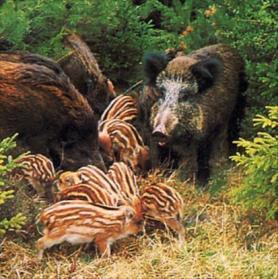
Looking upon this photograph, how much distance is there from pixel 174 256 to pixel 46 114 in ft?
5.21

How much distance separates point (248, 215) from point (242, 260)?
0.69 metres

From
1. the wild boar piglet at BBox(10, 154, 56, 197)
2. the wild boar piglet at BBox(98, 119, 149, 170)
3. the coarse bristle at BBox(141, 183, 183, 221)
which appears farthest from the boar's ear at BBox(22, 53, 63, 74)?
the coarse bristle at BBox(141, 183, 183, 221)

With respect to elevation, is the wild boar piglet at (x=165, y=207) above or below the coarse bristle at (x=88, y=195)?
below

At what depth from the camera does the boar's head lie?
6617mm

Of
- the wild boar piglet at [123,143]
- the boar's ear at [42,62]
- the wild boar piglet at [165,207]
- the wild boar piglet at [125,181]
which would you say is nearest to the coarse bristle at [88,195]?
the wild boar piglet at [125,181]

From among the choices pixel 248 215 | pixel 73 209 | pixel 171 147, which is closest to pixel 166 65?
pixel 171 147

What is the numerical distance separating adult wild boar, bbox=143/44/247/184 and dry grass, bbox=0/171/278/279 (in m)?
0.91

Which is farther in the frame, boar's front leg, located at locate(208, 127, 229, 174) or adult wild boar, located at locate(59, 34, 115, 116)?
adult wild boar, located at locate(59, 34, 115, 116)

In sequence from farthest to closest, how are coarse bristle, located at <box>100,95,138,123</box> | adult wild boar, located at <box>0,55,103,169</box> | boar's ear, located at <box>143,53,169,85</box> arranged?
coarse bristle, located at <box>100,95,138,123</box>
boar's ear, located at <box>143,53,169,85</box>
adult wild boar, located at <box>0,55,103,169</box>

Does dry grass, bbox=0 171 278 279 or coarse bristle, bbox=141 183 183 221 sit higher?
coarse bristle, bbox=141 183 183 221

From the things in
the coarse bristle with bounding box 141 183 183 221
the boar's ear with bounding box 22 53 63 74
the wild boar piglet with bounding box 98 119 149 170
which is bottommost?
the wild boar piglet with bounding box 98 119 149 170

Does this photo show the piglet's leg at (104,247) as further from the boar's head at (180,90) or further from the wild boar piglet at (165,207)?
the boar's head at (180,90)

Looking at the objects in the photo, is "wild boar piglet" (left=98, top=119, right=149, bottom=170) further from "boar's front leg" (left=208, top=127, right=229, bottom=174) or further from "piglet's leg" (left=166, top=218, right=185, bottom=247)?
"piglet's leg" (left=166, top=218, right=185, bottom=247)

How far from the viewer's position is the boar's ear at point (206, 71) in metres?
6.75
